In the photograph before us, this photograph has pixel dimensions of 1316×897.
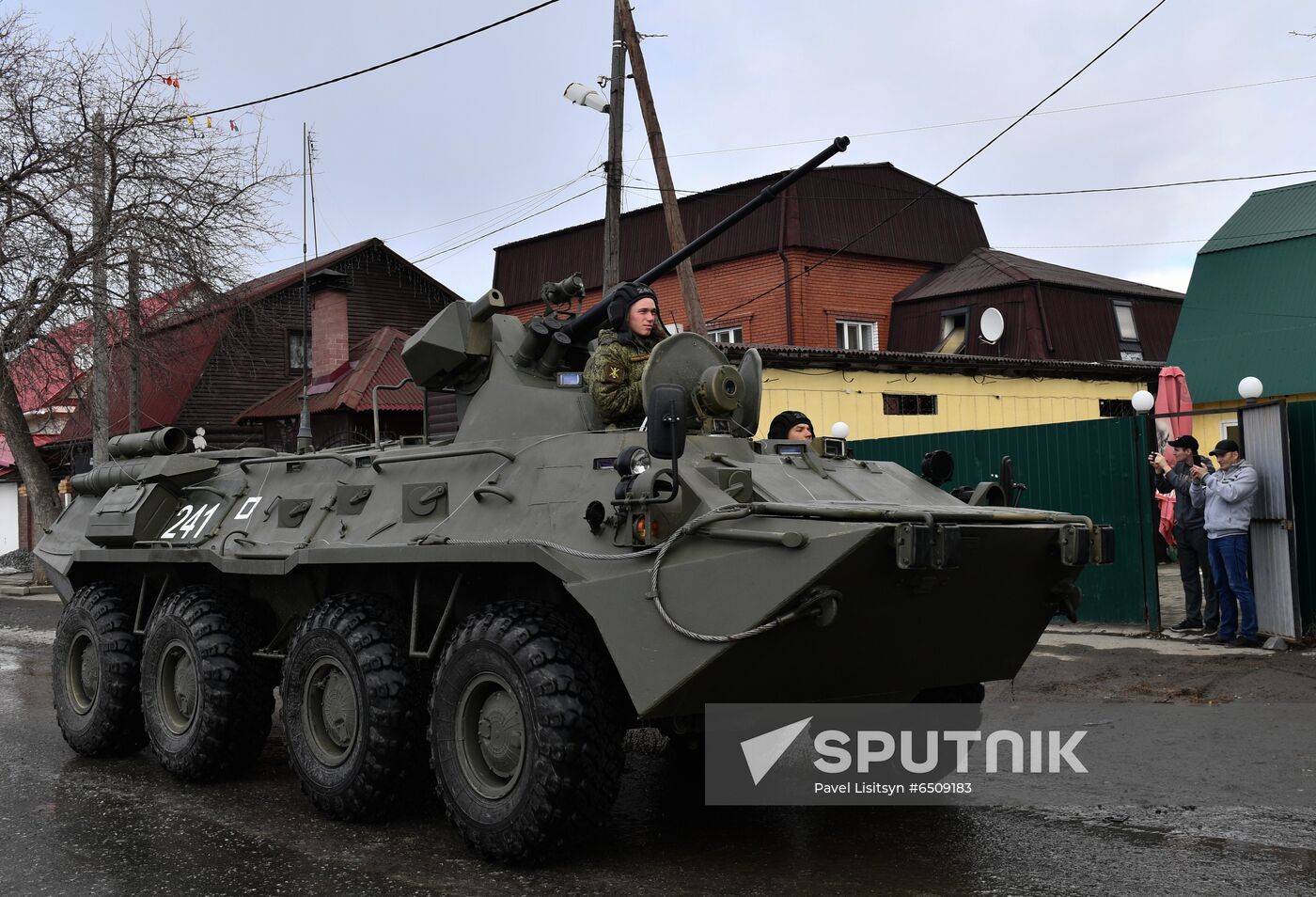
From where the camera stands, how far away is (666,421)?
4887 mm

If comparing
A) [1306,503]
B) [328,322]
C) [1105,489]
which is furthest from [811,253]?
[1306,503]

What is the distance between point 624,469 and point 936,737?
2.40 metres

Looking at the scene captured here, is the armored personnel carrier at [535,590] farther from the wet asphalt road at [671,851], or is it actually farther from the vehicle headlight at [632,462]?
the wet asphalt road at [671,851]

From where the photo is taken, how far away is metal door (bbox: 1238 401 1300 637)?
388 inches

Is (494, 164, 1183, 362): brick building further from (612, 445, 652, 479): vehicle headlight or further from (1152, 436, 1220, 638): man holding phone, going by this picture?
(612, 445, 652, 479): vehicle headlight

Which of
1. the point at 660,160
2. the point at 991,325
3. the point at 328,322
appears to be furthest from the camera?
the point at 328,322

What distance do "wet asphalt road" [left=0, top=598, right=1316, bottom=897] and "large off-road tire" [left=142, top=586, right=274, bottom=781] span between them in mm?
225

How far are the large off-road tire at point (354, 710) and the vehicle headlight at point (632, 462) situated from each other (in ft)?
4.98

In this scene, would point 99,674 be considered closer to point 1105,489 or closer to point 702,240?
point 702,240

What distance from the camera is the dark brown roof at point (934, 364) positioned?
1767 cm

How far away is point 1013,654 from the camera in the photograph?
5875 millimetres

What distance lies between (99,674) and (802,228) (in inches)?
757

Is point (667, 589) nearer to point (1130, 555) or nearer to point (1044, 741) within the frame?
point (1044, 741)

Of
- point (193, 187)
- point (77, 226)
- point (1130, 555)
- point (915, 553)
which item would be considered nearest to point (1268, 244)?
point (1130, 555)
